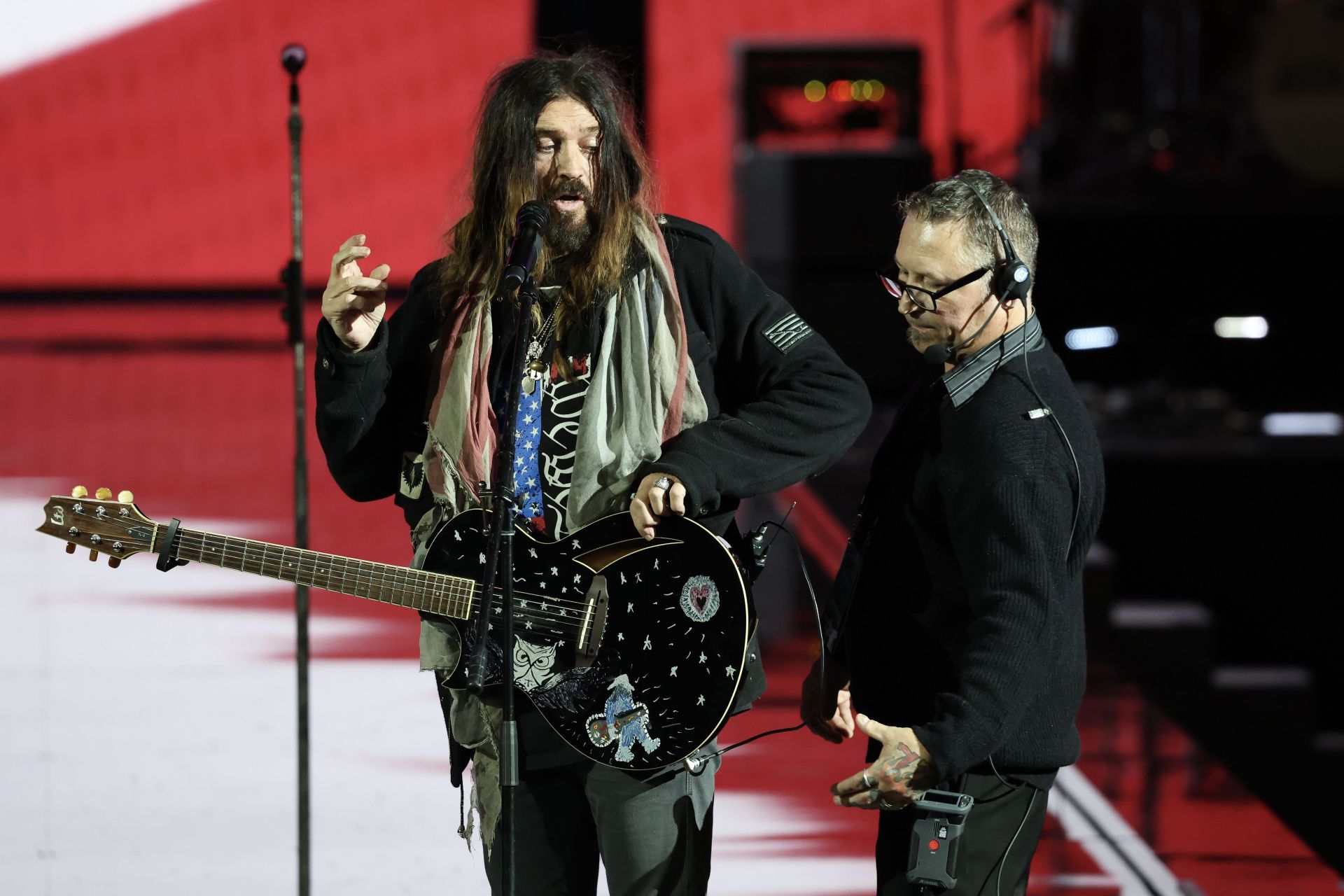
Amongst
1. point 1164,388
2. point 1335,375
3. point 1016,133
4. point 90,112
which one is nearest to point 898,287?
point 1164,388

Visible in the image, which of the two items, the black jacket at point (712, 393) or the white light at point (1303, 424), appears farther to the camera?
the white light at point (1303, 424)

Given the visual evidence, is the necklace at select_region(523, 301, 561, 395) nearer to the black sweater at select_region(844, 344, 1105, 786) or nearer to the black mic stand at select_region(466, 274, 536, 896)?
the black mic stand at select_region(466, 274, 536, 896)

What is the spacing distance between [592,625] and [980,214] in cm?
70

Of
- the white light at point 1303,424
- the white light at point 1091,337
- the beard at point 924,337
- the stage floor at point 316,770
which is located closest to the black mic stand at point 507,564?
the beard at point 924,337

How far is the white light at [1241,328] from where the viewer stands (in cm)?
656

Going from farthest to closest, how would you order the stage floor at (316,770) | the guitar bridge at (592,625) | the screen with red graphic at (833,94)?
1. the screen with red graphic at (833,94)
2. the stage floor at (316,770)
3. the guitar bridge at (592,625)

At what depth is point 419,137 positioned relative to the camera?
32.0ft

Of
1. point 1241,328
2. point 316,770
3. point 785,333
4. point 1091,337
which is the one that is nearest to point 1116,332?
point 1091,337

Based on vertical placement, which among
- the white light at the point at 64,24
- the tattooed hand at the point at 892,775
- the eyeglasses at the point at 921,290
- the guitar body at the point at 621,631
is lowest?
the tattooed hand at the point at 892,775

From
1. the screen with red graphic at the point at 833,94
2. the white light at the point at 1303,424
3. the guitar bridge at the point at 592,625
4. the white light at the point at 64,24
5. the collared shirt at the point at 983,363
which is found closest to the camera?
the collared shirt at the point at 983,363

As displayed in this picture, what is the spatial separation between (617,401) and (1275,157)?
556 cm

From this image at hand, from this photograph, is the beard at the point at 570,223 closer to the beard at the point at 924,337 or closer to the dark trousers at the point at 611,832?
the beard at the point at 924,337

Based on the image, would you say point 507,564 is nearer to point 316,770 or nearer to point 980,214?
point 980,214

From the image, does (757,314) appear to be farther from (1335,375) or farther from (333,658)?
(1335,375)
